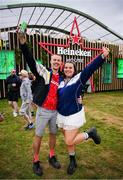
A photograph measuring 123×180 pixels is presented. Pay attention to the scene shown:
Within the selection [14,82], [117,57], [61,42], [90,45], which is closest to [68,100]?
[14,82]

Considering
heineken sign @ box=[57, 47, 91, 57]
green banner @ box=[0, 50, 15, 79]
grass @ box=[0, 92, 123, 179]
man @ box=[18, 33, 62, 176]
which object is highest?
heineken sign @ box=[57, 47, 91, 57]

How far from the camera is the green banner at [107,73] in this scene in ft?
65.0

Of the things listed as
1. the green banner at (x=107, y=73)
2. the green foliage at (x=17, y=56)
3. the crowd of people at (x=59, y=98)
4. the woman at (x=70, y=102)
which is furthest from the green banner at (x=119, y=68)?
the woman at (x=70, y=102)

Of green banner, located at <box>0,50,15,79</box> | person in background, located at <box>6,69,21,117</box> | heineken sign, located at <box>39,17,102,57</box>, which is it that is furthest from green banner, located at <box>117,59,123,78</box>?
person in background, located at <box>6,69,21,117</box>

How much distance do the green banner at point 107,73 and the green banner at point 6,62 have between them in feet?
25.7

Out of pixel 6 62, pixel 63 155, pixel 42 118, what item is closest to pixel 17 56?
pixel 6 62

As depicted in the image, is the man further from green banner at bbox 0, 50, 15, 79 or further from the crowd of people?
green banner at bbox 0, 50, 15, 79

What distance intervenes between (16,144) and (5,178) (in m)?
1.94

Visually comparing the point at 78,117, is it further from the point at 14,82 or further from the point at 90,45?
the point at 90,45

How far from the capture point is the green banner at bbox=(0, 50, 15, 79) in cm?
1467

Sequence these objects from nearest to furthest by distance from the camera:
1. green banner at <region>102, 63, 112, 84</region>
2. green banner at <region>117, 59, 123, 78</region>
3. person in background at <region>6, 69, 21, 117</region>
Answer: person in background at <region>6, 69, 21, 117</region> → green banner at <region>102, 63, 112, 84</region> → green banner at <region>117, 59, 123, 78</region>

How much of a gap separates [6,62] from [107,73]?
28.6ft

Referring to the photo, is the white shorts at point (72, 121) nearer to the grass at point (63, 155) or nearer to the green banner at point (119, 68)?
the grass at point (63, 155)

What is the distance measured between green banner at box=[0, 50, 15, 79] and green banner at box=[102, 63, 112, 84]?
25.7ft
